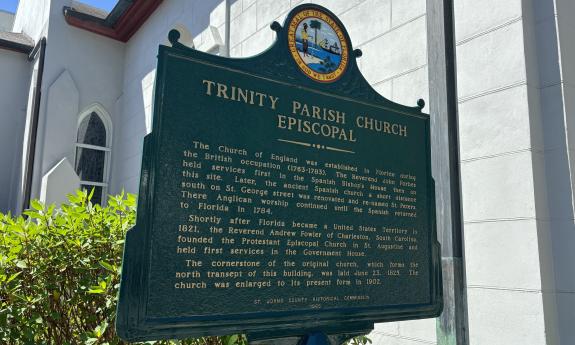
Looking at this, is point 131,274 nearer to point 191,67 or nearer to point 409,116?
point 191,67

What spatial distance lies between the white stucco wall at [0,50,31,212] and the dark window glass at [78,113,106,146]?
2.18 meters

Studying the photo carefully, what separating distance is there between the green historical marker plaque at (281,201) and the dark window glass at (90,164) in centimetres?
1202

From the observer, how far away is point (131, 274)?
6.87 ft

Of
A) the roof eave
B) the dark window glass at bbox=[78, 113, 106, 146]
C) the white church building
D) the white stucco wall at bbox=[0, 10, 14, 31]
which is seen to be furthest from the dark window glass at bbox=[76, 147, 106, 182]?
the white stucco wall at bbox=[0, 10, 14, 31]

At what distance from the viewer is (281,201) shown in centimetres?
256

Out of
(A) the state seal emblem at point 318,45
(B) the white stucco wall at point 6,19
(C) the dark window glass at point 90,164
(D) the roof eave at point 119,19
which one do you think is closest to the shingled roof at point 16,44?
(D) the roof eave at point 119,19

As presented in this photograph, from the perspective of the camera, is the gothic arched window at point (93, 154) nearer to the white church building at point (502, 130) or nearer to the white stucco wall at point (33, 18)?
the white stucco wall at point (33, 18)

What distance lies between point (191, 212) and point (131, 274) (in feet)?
1.33

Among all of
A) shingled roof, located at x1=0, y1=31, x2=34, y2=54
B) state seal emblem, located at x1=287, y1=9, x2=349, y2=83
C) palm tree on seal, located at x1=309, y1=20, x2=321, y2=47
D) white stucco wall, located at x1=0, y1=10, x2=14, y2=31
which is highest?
white stucco wall, located at x1=0, y1=10, x2=14, y2=31

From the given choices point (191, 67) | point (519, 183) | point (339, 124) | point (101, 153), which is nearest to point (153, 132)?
point (191, 67)

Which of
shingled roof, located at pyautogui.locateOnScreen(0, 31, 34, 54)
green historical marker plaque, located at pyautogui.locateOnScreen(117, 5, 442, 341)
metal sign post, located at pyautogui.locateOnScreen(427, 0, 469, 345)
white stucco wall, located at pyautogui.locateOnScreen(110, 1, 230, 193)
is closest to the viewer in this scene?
green historical marker plaque, located at pyautogui.locateOnScreen(117, 5, 442, 341)

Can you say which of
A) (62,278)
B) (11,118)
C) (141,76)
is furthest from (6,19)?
(62,278)

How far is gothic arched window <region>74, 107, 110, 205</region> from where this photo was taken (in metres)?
13.3

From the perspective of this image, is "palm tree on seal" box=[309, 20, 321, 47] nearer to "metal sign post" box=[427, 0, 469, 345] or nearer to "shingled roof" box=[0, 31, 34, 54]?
"metal sign post" box=[427, 0, 469, 345]
